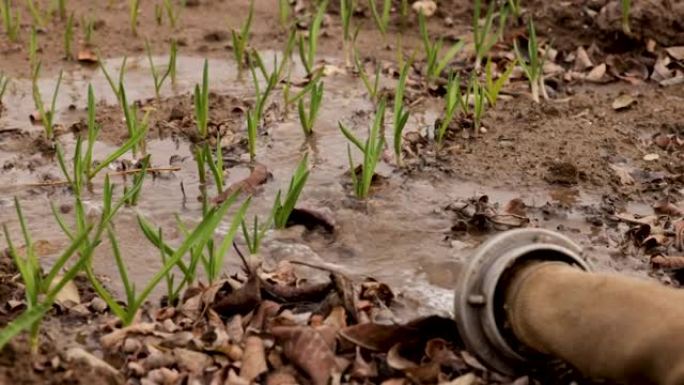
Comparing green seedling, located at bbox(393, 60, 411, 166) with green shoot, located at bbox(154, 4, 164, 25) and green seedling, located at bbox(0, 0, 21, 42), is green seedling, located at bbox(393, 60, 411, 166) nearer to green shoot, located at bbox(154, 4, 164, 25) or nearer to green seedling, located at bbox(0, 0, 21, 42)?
green shoot, located at bbox(154, 4, 164, 25)

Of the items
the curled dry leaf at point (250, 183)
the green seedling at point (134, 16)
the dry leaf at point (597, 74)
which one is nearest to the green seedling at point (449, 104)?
the curled dry leaf at point (250, 183)

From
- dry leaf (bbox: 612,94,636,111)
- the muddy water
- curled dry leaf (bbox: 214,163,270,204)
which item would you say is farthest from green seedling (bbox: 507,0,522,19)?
curled dry leaf (bbox: 214,163,270,204)

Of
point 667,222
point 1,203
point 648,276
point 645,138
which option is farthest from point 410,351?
point 645,138

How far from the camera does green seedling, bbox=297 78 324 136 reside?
369 centimetres

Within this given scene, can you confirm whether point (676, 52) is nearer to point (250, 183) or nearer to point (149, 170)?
point (250, 183)

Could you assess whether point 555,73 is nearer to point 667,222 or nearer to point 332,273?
point 667,222

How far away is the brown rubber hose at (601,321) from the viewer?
1.94 meters

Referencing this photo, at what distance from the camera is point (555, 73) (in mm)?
4570

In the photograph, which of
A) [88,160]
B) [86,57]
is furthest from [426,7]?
[88,160]

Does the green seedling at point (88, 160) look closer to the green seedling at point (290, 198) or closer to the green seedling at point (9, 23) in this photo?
the green seedling at point (290, 198)

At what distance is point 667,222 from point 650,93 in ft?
4.14

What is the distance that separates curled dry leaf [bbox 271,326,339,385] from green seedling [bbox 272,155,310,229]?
618mm

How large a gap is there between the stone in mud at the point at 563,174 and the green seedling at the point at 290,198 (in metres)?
0.93

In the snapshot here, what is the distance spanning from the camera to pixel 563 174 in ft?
11.5
